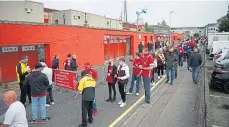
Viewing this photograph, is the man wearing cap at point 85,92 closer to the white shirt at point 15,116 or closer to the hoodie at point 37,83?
the hoodie at point 37,83

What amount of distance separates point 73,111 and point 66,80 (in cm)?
275

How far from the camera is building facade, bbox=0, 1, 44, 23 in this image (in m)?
18.3

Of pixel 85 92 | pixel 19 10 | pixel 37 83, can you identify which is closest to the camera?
pixel 85 92

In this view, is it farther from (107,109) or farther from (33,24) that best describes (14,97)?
(33,24)

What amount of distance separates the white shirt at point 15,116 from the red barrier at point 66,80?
5.73 meters

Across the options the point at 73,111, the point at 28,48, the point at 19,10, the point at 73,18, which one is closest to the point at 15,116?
the point at 73,111

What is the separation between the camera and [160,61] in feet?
42.8

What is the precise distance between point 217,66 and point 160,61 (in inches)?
115

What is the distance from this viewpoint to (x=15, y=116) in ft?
13.3

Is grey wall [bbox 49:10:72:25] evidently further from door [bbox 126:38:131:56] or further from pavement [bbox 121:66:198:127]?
pavement [bbox 121:66:198:127]

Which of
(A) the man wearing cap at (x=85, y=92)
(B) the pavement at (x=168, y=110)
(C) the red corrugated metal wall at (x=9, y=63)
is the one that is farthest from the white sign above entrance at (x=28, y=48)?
(A) the man wearing cap at (x=85, y=92)

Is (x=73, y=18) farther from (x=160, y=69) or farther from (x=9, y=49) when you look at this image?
(x=160, y=69)

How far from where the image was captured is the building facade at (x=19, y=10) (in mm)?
18344

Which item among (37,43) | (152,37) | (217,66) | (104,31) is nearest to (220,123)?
(217,66)
